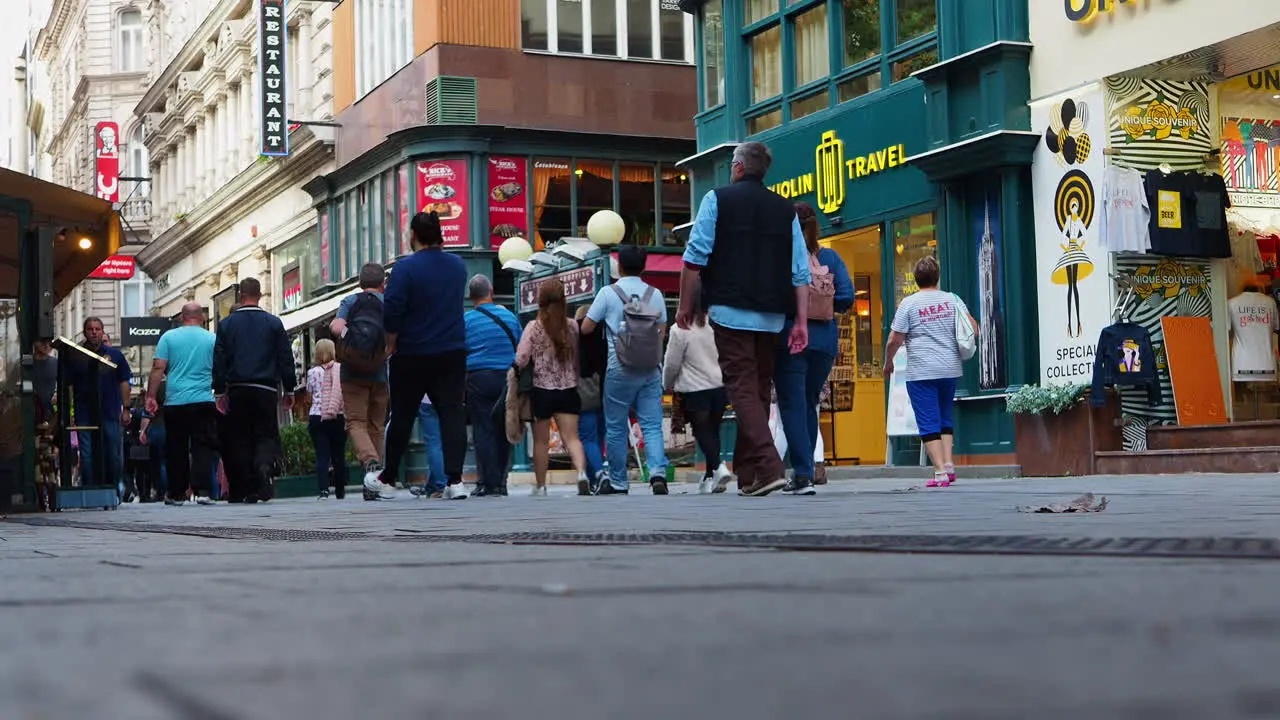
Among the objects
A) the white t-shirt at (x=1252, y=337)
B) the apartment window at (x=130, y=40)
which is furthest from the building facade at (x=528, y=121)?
the apartment window at (x=130, y=40)

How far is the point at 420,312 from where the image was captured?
39.6ft

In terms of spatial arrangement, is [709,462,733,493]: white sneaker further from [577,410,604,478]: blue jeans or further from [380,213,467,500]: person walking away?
[380,213,467,500]: person walking away

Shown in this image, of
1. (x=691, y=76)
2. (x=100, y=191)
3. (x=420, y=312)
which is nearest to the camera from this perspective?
(x=420, y=312)

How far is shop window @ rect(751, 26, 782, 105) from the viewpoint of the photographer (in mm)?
22062

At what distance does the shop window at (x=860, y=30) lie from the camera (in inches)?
791

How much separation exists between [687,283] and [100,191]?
51468 mm

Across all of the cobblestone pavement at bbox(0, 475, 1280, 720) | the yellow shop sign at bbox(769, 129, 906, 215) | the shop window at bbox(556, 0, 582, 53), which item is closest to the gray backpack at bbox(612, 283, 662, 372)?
the yellow shop sign at bbox(769, 129, 906, 215)

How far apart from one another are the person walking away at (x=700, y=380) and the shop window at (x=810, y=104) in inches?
331

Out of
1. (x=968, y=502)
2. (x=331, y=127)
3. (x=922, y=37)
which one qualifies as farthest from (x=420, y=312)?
(x=331, y=127)

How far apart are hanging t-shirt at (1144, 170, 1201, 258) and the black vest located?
7.38 m

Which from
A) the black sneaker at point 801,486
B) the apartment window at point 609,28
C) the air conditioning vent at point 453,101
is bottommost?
the black sneaker at point 801,486

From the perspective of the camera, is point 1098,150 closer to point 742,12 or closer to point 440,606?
point 742,12

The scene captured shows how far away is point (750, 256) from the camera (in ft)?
33.1

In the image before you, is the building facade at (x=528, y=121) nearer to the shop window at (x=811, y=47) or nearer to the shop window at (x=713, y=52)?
the shop window at (x=713, y=52)
